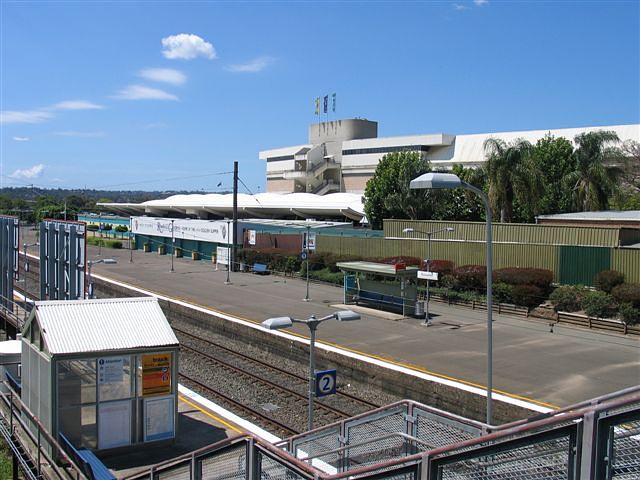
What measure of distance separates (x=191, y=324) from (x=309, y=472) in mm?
24179

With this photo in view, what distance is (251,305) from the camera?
30.3 metres

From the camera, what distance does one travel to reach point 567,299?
26625 millimetres

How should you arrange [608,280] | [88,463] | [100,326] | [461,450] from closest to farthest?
[461,450] < [88,463] < [100,326] < [608,280]

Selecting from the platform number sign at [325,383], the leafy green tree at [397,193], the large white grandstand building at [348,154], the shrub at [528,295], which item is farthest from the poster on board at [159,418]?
the large white grandstand building at [348,154]

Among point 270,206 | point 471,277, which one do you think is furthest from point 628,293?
point 270,206

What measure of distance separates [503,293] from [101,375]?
21406 mm

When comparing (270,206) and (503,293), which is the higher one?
(270,206)

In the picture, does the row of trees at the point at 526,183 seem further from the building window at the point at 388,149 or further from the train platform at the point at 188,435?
the train platform at the point at 188,435

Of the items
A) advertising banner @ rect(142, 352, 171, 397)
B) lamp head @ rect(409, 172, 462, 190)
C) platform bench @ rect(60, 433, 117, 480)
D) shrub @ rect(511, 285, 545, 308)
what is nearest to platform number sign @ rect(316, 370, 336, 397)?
advertising banner @ rect(142, 352, 171, 397)

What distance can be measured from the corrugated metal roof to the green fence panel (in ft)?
73.5

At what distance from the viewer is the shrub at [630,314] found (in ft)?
77.4

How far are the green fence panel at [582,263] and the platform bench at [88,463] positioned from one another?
24286 millimetres

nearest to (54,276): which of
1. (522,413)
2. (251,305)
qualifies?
(251,305)

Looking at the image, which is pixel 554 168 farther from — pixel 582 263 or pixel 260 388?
pixel 260 388
